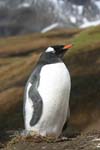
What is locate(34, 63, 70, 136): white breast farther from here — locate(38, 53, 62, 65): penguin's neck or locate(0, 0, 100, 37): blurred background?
locate(0, 0, 100, 37): blurred background

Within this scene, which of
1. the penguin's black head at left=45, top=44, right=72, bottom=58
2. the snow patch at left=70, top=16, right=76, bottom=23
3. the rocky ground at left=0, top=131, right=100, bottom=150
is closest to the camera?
the rocky ground at left=0, top=131, right=100, bottom=150

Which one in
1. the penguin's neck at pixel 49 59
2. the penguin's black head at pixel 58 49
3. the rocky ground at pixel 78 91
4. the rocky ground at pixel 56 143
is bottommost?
the rocky ground at pixel 78 91

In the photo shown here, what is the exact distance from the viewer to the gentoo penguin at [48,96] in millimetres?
9695

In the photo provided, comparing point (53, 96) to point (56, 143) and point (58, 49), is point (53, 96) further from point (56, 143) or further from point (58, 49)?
point (56, 143)

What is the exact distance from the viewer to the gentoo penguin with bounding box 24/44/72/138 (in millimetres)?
9695

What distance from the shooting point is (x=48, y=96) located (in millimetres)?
9781

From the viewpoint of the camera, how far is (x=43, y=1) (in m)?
168

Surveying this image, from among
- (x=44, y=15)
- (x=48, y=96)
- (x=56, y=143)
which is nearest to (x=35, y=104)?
(x=48, y=96)

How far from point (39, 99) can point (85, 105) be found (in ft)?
47.6

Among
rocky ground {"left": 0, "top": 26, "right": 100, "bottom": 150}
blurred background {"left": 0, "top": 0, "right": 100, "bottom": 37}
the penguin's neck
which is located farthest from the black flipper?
blurred background {"left": 0, "top": 0, "right": 100, "bottom": 37}

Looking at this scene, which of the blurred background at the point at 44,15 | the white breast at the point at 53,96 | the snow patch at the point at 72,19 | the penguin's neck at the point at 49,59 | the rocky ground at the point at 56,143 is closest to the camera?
the rocky ground at the point at 56,143

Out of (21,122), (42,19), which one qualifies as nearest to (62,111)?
(21,122)

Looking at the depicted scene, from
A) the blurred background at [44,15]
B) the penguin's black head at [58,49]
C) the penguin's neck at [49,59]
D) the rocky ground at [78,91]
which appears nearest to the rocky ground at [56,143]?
the penguin's neck at [49,59]

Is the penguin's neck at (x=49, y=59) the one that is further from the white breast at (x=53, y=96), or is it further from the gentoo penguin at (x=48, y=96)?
the white breast at (x=53, y=96)
